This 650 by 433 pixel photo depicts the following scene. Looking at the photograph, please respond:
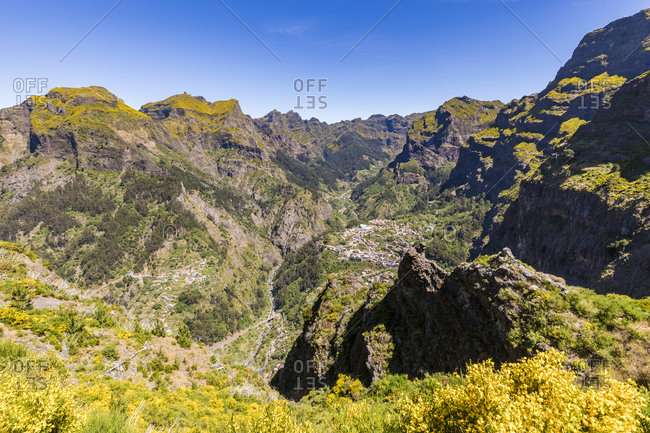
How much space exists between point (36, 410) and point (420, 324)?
31635 mm

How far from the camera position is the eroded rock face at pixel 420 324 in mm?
21031

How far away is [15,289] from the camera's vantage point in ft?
93.9

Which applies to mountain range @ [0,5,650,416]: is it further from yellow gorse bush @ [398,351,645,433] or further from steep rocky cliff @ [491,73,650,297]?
yellow gorse bush @ [398,351,645,433]

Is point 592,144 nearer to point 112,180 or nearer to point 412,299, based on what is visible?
point 412,299

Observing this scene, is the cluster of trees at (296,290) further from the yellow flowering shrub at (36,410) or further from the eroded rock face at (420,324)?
the yellow flowering shrub at (36,410)

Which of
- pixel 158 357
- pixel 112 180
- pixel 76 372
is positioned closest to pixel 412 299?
pixel 158 357

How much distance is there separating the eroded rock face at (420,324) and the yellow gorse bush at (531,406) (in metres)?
9.87

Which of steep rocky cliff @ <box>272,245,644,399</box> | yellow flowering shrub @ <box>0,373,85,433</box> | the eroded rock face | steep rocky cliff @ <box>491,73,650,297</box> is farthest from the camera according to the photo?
steep rocky cliff @ <box>491,73,650,297</box>

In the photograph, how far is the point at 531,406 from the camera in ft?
29.0

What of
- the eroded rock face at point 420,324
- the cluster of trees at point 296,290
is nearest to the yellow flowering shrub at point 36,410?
the eroded rock face at point 420,324

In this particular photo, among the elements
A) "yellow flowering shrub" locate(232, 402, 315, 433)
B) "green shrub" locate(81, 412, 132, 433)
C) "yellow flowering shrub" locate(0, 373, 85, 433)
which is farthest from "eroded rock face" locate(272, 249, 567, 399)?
"yellow flowering shrub" locate(0, 373, 85, 433)

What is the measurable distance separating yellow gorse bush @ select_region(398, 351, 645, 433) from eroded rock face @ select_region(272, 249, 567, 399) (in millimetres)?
9873

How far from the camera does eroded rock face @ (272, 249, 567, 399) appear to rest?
2103 centimetres

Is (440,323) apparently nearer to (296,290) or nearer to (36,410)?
(36,410)
